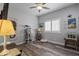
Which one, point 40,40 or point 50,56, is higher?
point 40,40

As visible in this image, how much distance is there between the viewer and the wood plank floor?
4.61 ft

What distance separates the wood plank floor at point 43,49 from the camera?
4.61 feet

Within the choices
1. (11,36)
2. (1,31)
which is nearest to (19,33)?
(11,36)

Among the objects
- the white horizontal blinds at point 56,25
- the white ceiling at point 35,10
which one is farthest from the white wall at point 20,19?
the white horizontal blinds at point 56,25

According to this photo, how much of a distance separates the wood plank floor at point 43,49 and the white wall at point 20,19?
0.14 meters

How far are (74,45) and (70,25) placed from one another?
281mm

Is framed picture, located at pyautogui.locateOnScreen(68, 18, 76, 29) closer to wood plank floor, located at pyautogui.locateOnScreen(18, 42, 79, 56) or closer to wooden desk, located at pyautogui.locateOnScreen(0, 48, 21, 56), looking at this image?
wood plank floor, located at pyautogui.locateOnScreen(18, 42, 79, 56)

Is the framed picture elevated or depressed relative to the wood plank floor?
elevated

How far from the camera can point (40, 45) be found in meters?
1.47

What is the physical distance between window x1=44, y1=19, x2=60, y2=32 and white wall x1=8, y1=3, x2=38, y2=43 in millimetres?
165

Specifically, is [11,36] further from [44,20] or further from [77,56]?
[77,56]

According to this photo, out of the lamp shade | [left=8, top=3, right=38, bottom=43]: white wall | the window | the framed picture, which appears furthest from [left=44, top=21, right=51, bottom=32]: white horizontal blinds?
the lamp shade

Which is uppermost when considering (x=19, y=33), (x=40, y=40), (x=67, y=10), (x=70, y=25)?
(x=67, y=10)

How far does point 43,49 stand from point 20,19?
21.4 inches
